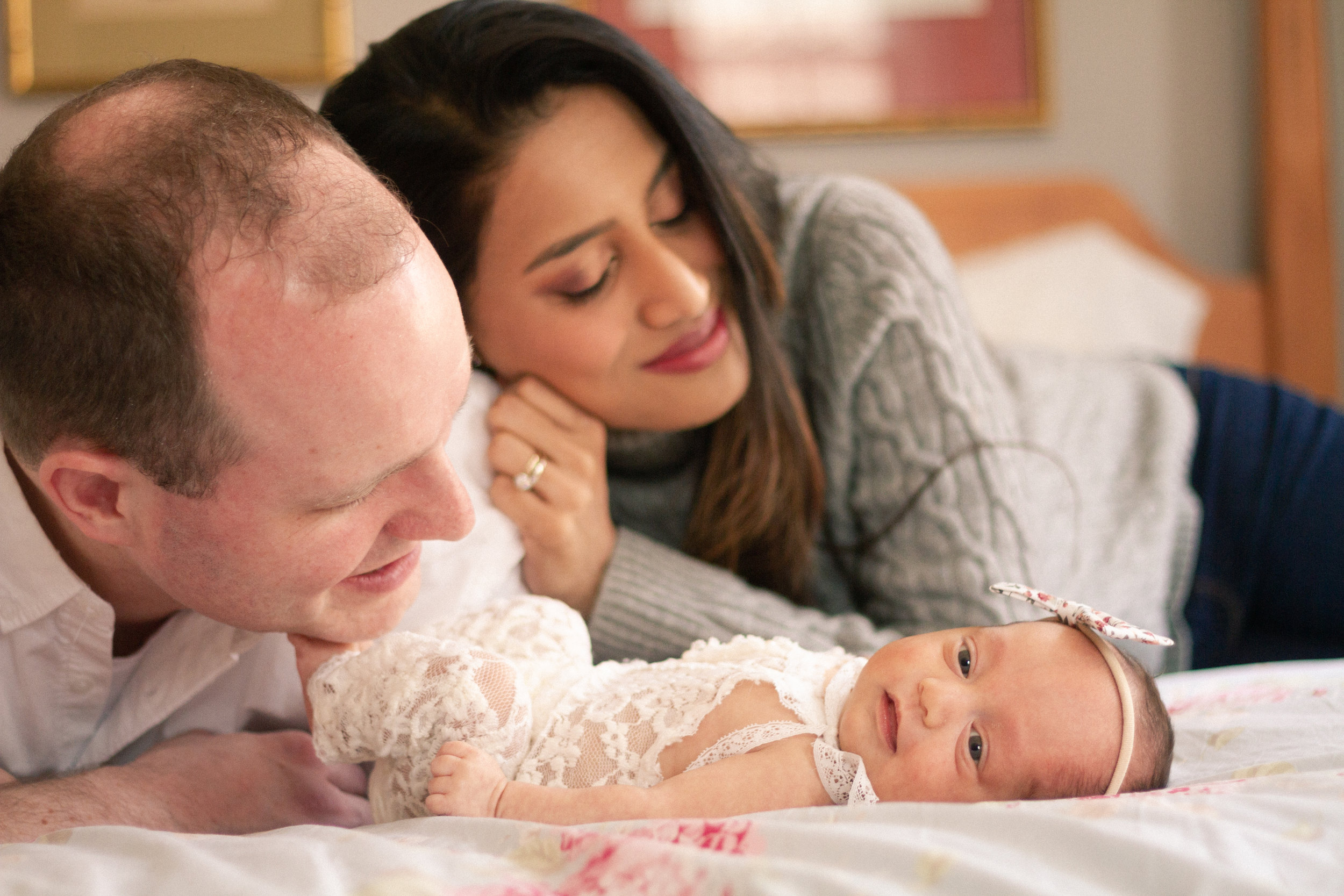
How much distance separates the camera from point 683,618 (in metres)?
1.25

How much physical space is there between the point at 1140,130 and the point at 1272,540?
156cm

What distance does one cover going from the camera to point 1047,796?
875 mm

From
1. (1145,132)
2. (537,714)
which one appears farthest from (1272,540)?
(1145,132)

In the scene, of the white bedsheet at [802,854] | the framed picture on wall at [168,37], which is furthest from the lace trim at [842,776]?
the framed picture on wall at [168,37]

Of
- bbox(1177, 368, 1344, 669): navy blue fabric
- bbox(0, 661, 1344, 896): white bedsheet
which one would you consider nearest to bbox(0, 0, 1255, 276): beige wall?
bbox(1177, 368, 1344, 669): navy blue fabric

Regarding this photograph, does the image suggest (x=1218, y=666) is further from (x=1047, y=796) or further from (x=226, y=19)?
(x=226, y=19)

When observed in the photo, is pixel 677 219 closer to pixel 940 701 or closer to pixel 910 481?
pixel 910 481

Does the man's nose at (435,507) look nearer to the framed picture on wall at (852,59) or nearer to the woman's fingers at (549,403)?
the woman's fingers at (549,403)

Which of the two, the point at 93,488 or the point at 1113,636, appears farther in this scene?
the point at 1113,636

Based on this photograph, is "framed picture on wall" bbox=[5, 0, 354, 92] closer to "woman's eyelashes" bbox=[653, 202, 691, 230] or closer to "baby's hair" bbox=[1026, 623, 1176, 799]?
"woman's eyelashes" bbox=[653, 202, 691, 230]

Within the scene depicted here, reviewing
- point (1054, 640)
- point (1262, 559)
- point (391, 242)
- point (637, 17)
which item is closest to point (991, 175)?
point (637, 17)

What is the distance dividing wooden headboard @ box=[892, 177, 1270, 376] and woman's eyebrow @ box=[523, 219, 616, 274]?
5.59ft

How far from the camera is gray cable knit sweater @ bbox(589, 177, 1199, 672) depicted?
1.30m

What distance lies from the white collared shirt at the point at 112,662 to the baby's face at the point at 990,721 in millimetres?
449
